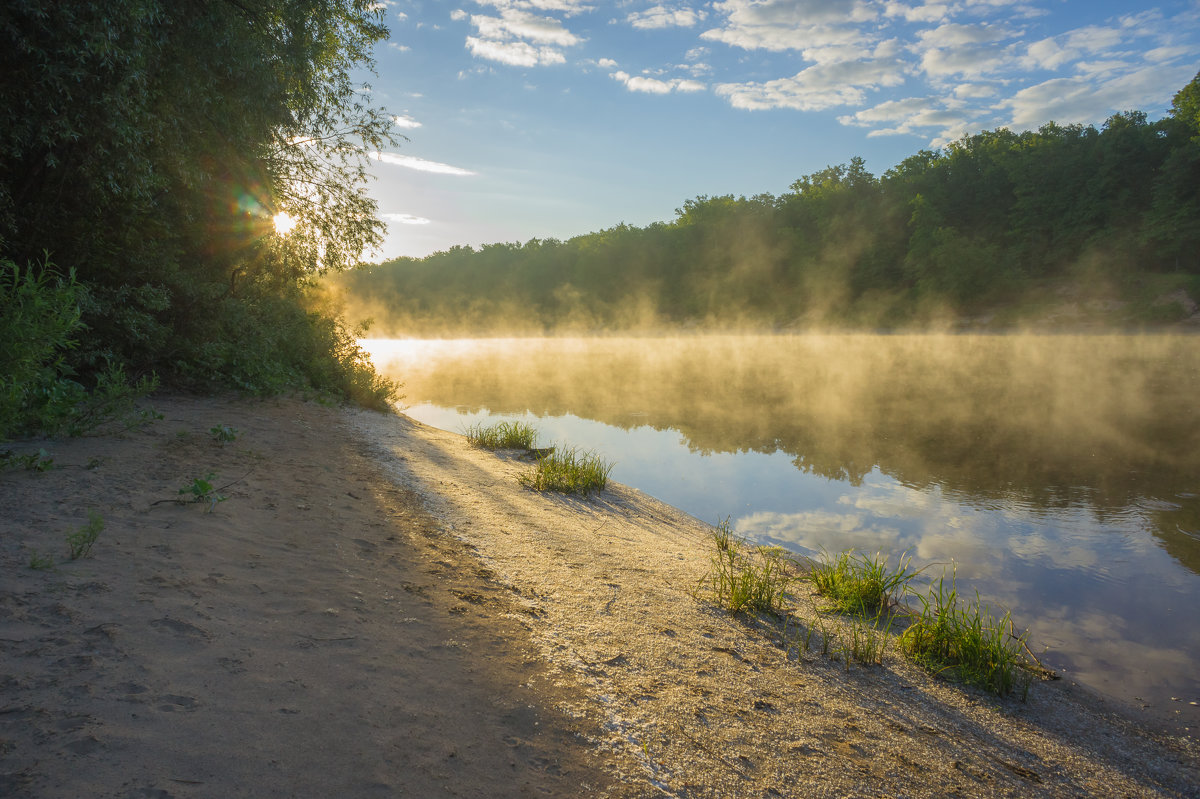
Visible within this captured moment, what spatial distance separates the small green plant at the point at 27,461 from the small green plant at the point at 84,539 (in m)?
1.39

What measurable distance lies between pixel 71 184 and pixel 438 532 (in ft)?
20.5

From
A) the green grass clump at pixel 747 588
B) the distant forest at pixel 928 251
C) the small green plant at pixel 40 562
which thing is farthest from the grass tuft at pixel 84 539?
the distant forest at pixel 928 251

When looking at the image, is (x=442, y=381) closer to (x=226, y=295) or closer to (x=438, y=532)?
(x=226, y=295)

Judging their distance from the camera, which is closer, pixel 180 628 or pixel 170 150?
pixel 180 628

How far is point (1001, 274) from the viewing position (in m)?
51.3

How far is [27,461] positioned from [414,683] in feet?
12.6

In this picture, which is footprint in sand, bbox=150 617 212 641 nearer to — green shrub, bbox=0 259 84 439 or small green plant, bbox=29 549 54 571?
small green plant, bbox=29 549 54 571

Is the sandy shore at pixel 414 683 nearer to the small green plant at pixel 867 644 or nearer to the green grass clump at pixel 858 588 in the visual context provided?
the small green plant at pixel 867 644

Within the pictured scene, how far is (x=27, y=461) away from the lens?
4586 millimetres

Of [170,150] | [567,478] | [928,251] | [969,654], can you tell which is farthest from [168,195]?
[928,251]

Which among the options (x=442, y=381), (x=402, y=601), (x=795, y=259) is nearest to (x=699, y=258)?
(x=795, y=259)

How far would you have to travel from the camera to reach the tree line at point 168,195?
19.4 ft

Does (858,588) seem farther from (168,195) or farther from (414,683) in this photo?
(168,195)

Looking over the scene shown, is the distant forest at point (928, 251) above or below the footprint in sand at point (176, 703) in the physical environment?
above
